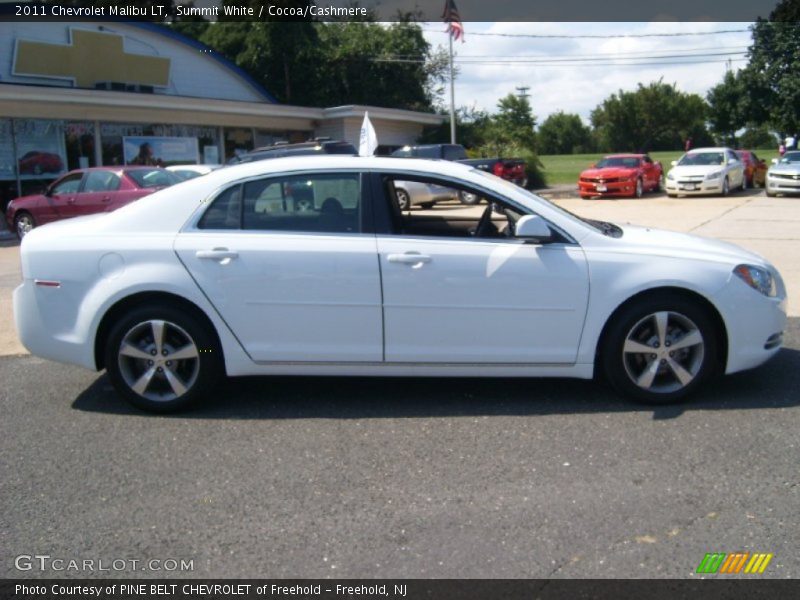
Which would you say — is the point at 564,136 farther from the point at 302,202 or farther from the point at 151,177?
the point at 302,202

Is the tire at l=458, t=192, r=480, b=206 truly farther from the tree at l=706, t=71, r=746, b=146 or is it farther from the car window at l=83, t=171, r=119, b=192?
the tree at l=706, t=71, r=746, b=146

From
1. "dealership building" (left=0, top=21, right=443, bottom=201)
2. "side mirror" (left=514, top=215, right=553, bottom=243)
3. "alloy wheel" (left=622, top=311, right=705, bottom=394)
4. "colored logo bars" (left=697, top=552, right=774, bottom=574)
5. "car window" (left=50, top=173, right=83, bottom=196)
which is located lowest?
"colored logo bars" (left=697, top=552, right=774, bottom=574)

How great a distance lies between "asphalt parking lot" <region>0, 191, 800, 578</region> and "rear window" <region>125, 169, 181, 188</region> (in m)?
10.5

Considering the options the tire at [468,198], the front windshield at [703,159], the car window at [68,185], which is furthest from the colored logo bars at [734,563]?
the front windshield at [703,159]

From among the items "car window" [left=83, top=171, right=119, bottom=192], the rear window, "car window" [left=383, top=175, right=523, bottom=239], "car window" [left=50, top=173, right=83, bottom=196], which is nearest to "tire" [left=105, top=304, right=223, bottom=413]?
"car window" [left=383, top=175, right=523, bottom=239]

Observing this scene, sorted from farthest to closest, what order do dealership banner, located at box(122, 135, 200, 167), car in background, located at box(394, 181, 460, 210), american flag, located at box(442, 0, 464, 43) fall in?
1. american flag, located at box(442, 0, 464, 43)
2. dealership banner, located at box(122, 135, 200, 167)
3. car in background, located at box(394, 181, 460, 210)

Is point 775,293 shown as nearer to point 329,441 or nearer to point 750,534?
point 750,534

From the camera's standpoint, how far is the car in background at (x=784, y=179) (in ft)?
80.4

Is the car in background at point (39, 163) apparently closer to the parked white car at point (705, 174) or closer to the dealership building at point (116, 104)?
the dealership building at point (116, 104)

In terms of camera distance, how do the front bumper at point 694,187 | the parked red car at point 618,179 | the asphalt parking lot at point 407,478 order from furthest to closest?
the parked red car at point 618,179 < the front bumper at point 694,187 < the asphalt parking lot at point 407,478

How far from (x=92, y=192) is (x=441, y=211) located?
12554mm

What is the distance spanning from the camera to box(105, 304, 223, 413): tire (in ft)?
16.8

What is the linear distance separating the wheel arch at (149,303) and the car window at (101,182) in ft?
38.4

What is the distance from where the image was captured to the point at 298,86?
4291 centimetres
